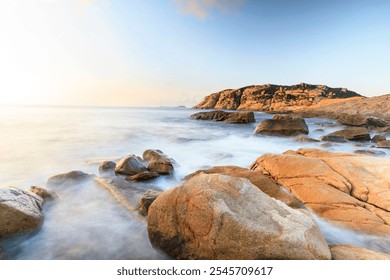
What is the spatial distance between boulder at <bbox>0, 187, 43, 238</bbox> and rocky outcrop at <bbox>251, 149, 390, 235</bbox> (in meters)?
4.14

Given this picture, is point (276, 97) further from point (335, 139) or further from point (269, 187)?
point (269, 187)

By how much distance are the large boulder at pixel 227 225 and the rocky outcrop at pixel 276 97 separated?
60004 mm

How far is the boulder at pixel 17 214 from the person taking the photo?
278 cm

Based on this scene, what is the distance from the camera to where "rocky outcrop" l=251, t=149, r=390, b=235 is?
3.32 metres

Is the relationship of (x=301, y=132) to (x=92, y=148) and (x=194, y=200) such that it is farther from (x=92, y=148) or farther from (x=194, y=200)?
(x=194, y=200)

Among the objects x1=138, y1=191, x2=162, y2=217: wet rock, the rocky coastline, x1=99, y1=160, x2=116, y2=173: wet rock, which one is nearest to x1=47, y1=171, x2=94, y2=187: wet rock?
the rocky coastline

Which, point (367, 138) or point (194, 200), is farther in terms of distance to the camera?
point (367, 138)

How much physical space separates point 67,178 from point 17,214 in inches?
87.7

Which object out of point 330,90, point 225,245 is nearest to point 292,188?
point 225,245

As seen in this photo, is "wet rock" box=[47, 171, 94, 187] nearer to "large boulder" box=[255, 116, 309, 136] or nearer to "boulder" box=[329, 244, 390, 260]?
"boulder" box=[329, 244, 390, 260]

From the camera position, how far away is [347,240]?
303cm

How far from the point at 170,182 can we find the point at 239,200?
294 centimetres

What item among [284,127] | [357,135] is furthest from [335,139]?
[284,127]

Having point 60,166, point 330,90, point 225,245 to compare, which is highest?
point 330,90
